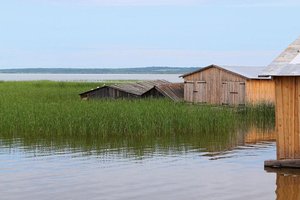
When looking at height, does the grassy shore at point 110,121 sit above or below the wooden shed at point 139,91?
below

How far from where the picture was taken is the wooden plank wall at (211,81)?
4141 cm

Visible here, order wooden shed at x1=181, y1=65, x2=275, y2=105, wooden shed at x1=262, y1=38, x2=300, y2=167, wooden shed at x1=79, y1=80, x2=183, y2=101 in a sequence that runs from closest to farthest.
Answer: wooden shed at x1=262, y1=38, x2=300, y2=167, wooden shed at x1=181, y1=65, x2=275, y2=105, wooden shed at x1=79, y1=80, x2=183, y2=101

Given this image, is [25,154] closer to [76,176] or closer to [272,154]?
[76,176]

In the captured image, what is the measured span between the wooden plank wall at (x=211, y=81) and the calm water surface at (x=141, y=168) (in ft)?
52.0

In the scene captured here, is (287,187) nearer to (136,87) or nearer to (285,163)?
(285,163)

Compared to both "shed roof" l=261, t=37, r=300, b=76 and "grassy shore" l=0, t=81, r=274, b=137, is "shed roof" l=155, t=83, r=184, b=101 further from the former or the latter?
"shed roof" l=261, t=37, r=300, b=76

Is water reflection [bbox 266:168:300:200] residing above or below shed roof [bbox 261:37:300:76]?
below

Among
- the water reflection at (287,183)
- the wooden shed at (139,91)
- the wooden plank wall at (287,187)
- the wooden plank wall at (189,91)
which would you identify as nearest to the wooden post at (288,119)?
the water reflection at (287,183)

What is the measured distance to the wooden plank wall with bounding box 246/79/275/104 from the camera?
131ft

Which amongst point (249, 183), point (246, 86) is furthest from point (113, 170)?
point (246, 86)

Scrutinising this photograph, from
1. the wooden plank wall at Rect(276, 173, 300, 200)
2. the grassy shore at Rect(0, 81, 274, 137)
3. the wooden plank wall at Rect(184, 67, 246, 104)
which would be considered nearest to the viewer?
the wooden plank wall at Rect(276, 173, 300, 200)

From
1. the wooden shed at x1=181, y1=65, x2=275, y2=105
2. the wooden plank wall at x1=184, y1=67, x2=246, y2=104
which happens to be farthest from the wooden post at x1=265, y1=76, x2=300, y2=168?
the wooden plank wall at x1=184, y1=67, x2=246, y2=104

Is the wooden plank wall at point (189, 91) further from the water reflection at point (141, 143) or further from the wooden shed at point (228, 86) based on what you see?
the water reflection at point (141, 143)

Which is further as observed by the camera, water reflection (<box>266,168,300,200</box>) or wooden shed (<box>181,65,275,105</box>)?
wooden shed (<box>181,65,275,105</box>)
